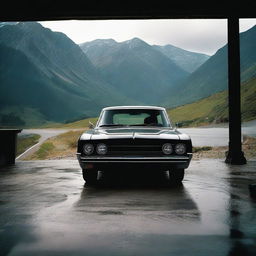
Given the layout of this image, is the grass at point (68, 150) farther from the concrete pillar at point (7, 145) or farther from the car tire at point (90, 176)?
the car tire at point (90, 176)

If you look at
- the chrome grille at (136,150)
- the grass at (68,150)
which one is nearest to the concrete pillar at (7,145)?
the chrome grille at (136,150)

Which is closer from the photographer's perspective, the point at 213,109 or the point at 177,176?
the point at 177,176

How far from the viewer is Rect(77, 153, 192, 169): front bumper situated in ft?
20.4

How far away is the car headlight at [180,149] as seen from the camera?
250 inches

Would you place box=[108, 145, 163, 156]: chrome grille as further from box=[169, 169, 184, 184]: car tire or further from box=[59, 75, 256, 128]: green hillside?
box=[59, 75, 256, 128]: green hillside

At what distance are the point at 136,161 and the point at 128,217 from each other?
1.92 m

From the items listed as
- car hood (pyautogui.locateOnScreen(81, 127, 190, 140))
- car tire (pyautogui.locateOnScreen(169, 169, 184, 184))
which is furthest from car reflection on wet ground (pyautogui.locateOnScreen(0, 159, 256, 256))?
car hood (pyautogui.locateOnScreen(81, 127, 190, 140))

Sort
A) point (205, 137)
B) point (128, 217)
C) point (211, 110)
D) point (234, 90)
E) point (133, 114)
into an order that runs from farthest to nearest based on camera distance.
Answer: point (211, 110), point (205, 137), point (234, 90), point (133, 114), point (128, 217)

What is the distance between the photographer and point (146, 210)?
473 cm

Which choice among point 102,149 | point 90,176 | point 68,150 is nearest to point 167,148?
point 102,149

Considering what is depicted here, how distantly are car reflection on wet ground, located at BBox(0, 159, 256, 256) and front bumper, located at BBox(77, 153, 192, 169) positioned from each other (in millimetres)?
400

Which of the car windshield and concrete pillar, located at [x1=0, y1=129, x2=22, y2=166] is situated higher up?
the car windshield

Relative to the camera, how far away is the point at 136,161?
621 cm

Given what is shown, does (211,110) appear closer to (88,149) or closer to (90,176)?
(90,176)
